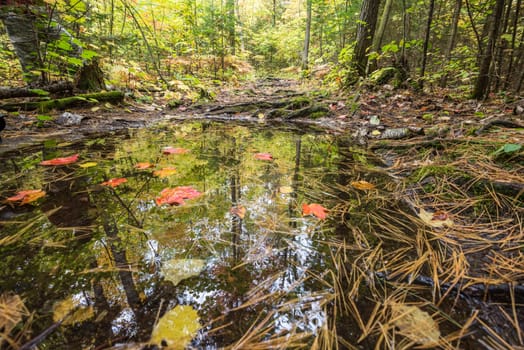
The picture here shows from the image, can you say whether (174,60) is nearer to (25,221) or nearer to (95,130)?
(95,130)

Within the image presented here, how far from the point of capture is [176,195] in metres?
1.54

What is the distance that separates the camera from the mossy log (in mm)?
3390

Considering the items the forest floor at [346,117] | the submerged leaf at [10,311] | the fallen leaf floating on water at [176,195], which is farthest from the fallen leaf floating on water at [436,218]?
the submerged leaf at [10,311]

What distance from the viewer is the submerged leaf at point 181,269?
0.91 m

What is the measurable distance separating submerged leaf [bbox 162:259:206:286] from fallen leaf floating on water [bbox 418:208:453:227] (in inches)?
47.8

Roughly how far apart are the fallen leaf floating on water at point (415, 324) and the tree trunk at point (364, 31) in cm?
606

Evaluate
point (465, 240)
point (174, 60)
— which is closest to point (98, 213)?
point (465, 240)

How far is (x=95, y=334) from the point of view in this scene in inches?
26.9

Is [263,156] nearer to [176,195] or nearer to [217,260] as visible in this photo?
[176,195]

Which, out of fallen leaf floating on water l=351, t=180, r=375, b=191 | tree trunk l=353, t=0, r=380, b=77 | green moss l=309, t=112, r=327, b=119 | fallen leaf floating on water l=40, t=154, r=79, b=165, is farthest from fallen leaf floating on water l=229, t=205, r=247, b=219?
tree trunk l=353, t=0, r=380, b=77

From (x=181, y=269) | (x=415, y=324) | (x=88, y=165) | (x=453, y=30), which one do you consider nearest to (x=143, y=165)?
(x=88, y=165)

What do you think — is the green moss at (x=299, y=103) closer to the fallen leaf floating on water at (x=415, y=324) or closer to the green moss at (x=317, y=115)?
the green moss at (x=317, y=115)

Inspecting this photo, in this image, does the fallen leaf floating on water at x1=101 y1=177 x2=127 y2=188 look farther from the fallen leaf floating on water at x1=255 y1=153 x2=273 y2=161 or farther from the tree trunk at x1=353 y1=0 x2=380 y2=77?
the tree trunk at x1=353 y1=0 x2=380 y2=77

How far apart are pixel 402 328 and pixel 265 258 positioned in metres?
0.53
